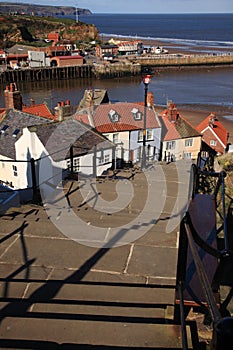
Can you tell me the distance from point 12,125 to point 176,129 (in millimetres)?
14867

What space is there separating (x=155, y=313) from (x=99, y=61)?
92152 millimetres

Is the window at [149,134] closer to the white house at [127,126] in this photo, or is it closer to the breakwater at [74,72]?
the white house at [127,126]

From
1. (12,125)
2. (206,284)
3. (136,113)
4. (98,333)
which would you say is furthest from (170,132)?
(206,284)

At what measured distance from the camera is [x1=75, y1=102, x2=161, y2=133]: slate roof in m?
28.6

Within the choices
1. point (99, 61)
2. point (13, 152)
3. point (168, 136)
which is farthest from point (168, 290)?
point (99, 61)

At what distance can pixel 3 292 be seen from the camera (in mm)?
4086

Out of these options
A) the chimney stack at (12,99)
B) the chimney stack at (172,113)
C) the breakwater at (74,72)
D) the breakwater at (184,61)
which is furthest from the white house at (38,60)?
the chimney stack at (12,99)

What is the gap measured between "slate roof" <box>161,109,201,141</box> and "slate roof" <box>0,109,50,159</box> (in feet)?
42.8

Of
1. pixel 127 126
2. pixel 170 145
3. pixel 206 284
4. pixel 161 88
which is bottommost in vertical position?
pixel 170 145

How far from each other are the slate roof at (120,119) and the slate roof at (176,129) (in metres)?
2.02

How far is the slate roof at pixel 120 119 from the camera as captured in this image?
28.6 m

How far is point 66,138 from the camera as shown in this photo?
61.2 ft

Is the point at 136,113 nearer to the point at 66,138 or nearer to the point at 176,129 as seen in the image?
the point at 176,129

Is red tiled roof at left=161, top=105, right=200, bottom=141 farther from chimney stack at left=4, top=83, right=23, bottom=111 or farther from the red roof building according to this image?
chimney stack at left=4, top=83, right=23, bottom=111
